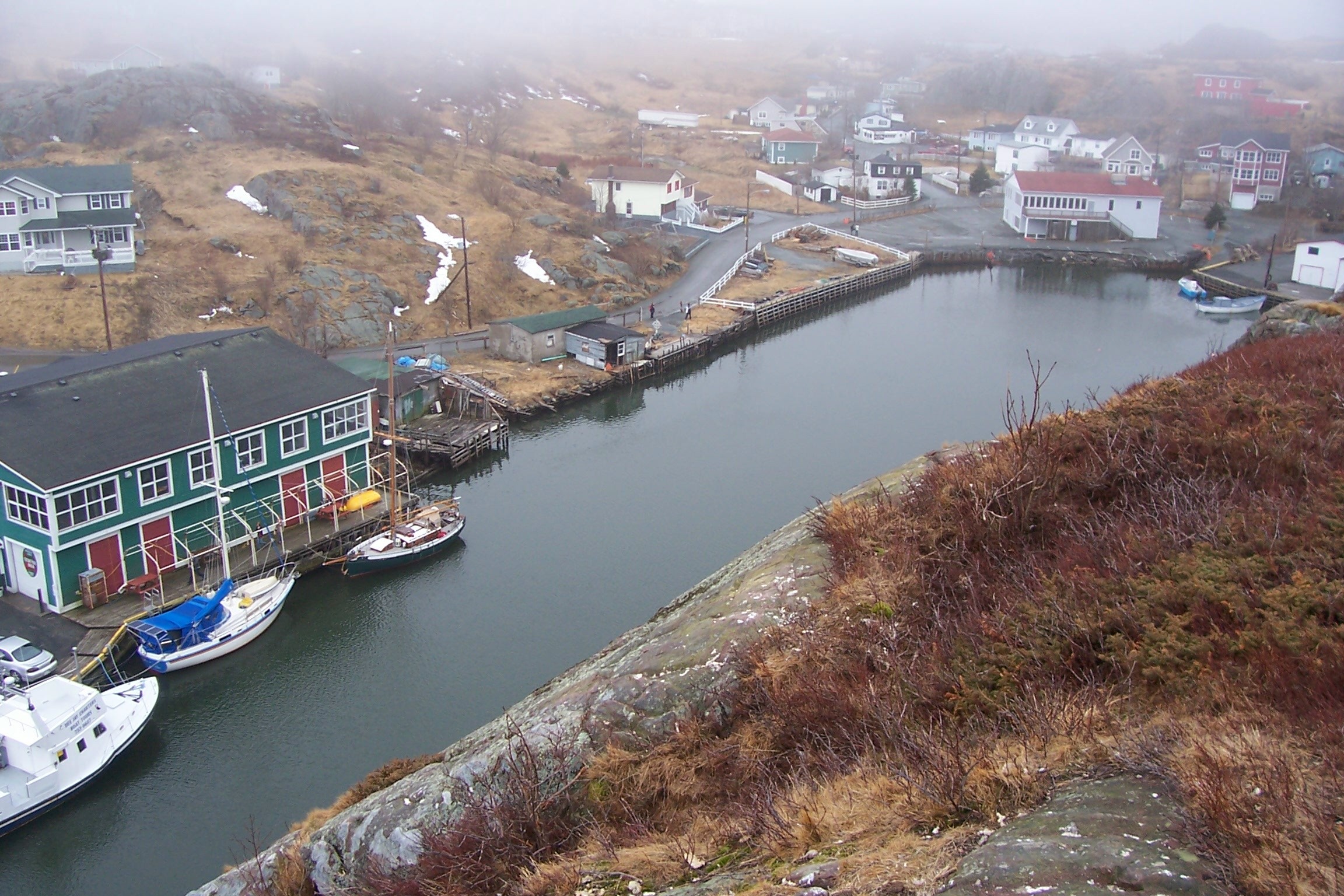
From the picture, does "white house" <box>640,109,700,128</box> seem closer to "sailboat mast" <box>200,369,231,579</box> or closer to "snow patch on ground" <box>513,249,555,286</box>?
"snow patch on ground" <box>513,249,555,286</box>

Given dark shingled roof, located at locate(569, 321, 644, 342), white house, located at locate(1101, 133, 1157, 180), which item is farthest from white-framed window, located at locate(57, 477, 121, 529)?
white house, located at locate(1101, 133, 1157, 180)

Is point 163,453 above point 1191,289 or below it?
above

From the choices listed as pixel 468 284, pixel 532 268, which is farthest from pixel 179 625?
pixel 532 268

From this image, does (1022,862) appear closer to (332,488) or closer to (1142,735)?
(1142,735)

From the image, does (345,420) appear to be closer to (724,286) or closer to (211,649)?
(211,649)

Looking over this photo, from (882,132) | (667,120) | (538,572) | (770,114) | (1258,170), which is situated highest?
(770,114)

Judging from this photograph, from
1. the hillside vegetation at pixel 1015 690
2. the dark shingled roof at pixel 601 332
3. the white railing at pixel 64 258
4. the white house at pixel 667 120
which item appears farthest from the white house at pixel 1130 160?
the hillside vegetation at pixel 1015 690
